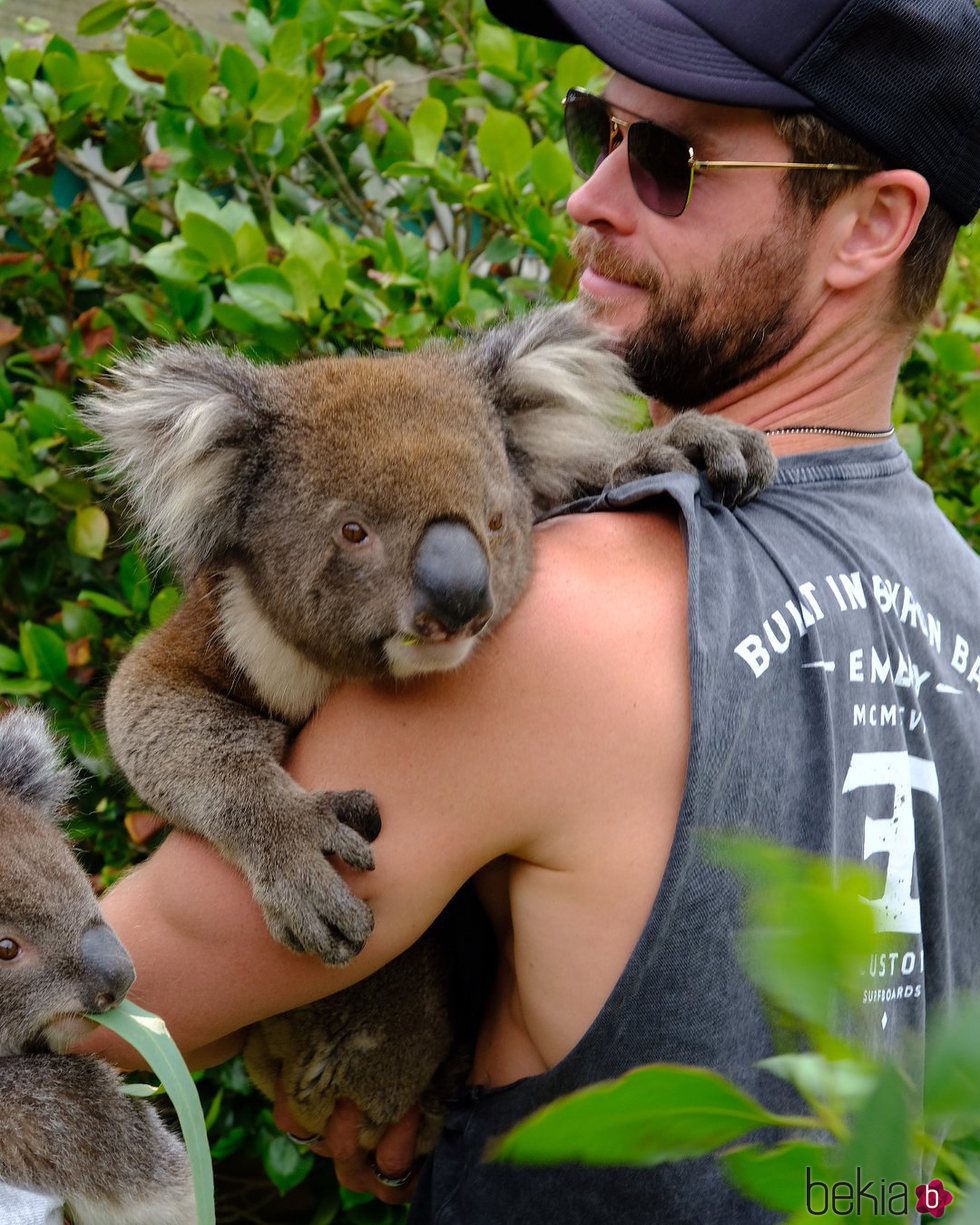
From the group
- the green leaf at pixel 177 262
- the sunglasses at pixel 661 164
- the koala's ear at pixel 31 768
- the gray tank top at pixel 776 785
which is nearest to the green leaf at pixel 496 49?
the green leaf at pixel 177 262

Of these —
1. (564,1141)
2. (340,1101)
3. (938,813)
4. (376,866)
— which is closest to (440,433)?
(376,866)

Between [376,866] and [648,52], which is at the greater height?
[648,52]

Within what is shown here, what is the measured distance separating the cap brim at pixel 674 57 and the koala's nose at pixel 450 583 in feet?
2.22

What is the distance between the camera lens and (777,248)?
1.86m

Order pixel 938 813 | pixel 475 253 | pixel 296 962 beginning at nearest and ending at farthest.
A: 1. pixel 296 962
2. pixel 938 813
3. pixel 475 253

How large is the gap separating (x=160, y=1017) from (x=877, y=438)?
128 cm

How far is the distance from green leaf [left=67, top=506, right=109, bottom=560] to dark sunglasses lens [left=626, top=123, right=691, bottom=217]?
1.52m

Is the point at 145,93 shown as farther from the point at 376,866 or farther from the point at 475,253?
the point at 376,866

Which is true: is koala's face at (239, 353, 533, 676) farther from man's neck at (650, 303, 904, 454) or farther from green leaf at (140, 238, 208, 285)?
green leaf at (140, 238, 208, 285)

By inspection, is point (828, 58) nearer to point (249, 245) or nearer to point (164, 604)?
point (249, 245)

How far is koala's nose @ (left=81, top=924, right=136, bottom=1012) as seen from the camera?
59.4 inches

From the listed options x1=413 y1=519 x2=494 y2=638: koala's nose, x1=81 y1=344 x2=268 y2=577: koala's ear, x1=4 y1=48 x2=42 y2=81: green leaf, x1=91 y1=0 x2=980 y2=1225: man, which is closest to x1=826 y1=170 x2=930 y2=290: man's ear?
x1=91 y1=0 x2=980 y2=1225: man

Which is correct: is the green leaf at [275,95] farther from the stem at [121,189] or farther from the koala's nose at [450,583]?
the koala's nose at [450,583]

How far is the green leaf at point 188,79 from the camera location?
282cm
